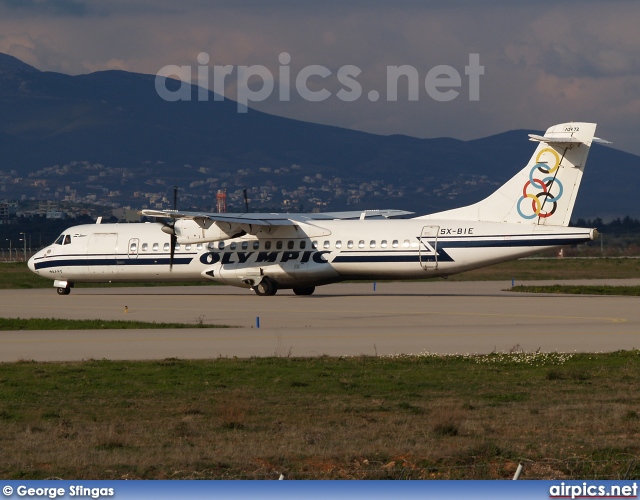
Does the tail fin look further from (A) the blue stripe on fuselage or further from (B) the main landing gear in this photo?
(B) the main landing gear

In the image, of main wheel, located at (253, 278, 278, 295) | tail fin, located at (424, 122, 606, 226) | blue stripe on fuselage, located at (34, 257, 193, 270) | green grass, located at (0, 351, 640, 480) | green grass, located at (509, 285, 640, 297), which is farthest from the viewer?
blue stripe on fuselage, located at (34, 257, 193, 270)

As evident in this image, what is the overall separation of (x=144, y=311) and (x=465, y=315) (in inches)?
454

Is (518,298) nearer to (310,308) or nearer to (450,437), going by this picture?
(310,308)

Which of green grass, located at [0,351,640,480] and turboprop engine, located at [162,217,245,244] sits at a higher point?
turboprop engine, located at [162,217,245,244]

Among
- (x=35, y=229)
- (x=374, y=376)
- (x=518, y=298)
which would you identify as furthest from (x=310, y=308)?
(x=35, y=229)

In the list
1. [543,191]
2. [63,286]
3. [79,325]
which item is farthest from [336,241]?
A: [63,286]

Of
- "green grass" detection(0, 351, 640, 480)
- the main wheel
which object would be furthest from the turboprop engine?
"green grass" detection(0, 351, 640, 480)

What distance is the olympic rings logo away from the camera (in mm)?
38719

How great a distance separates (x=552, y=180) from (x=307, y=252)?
34.4ft

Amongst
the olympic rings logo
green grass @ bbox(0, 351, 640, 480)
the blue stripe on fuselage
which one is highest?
the olympic rings logo

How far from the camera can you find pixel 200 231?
143ft

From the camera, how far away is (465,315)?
108ft

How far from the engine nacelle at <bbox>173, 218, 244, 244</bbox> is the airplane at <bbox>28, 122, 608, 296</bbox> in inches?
1.7

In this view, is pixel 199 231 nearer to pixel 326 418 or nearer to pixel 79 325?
pixel 79 325
